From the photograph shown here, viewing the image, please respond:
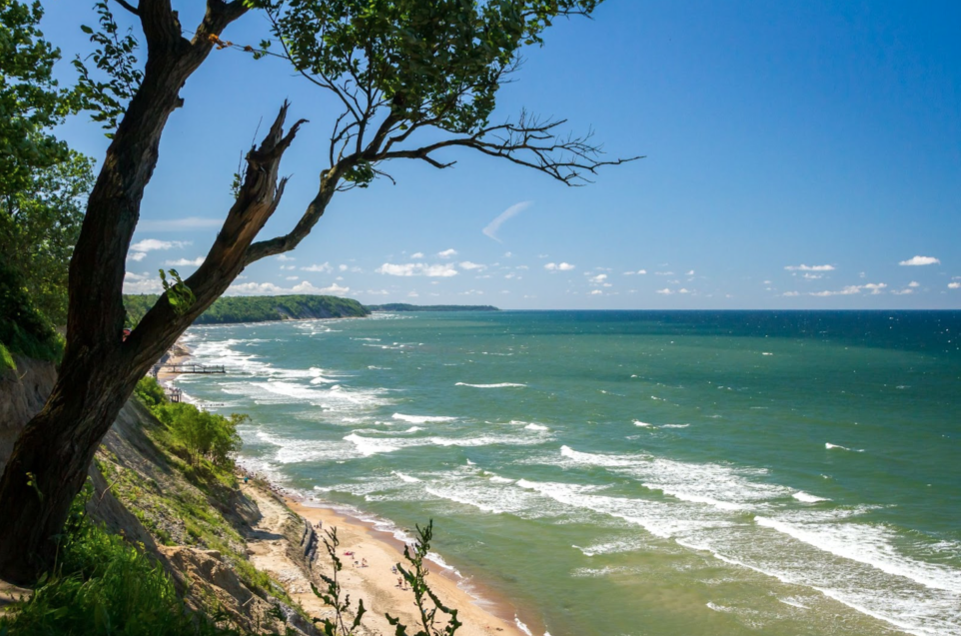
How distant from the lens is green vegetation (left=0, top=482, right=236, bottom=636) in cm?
493

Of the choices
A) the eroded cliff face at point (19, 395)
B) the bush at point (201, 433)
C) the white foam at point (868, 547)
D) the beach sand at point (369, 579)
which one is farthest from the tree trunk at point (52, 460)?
the white foam at point (868, 547)

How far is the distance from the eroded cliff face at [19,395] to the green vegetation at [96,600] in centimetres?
256

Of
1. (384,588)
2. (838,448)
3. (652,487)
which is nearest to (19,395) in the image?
(384,588)

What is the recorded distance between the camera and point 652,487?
111ft

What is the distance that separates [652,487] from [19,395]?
95.9 feet

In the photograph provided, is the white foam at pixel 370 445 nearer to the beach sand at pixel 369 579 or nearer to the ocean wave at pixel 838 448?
the beach sand at pixel 369 579

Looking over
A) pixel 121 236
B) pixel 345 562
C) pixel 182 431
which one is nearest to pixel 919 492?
pixel 345 562

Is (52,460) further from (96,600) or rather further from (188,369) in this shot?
(188,369)

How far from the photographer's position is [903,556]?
25.2 meters

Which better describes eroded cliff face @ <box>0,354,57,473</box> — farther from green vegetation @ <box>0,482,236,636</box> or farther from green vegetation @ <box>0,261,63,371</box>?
green vegetation @ <box>0,482,236,636</box>

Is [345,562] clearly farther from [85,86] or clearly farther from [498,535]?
[85,86]

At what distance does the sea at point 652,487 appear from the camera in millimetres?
21766

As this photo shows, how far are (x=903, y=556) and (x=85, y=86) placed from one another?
29078 mm

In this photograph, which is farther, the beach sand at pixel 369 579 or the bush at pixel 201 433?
the bush at pixel 201 433
